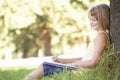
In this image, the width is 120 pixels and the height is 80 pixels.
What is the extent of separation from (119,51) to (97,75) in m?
0.42

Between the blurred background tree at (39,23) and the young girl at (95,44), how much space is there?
2721 cm

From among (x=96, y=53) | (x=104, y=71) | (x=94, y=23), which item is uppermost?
(x=94, y=23)

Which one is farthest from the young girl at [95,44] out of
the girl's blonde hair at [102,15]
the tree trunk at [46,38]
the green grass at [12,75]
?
the tree trunk at [46,38]

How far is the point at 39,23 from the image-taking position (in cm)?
4288

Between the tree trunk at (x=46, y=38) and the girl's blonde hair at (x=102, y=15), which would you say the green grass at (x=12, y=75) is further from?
the tree trunk at (x=46, y=38)

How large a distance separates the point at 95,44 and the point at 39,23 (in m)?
37.5

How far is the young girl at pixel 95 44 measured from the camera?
543 centimetres

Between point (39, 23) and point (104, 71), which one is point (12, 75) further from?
point (39, 23)

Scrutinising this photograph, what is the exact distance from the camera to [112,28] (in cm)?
551

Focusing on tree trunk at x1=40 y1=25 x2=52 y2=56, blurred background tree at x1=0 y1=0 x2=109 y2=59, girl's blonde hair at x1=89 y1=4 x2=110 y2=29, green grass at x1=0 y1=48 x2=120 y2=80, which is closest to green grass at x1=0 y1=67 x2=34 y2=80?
girl's blonde hair at x1=89 y1=4 x2=110 y2=29

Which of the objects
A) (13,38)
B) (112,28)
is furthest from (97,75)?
(13,38)

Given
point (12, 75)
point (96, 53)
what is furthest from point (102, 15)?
point (12, 75)

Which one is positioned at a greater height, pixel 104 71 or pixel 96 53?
pixel 96 53

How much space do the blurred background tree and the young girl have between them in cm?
2721
